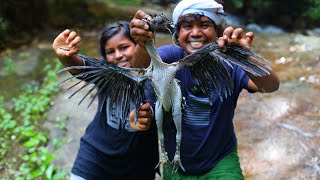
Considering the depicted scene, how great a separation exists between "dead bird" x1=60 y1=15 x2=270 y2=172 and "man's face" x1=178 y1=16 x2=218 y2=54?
1.15 feet

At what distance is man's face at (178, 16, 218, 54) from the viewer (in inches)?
85.2

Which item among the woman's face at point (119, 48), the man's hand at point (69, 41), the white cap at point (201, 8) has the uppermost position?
the white cap at point (201, 8)

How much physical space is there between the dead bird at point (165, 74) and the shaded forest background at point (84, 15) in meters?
5.96

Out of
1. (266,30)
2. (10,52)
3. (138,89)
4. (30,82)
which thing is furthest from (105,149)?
(266,30)

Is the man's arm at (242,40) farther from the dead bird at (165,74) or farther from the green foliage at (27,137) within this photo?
the green foliage at (27,137)

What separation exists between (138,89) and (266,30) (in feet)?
23.9

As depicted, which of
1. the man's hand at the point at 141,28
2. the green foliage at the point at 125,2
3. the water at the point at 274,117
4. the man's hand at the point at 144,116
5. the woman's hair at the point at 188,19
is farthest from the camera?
the green foliage at the point at 125,2

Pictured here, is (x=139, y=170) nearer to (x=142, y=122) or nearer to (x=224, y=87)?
(x=142, y=122)

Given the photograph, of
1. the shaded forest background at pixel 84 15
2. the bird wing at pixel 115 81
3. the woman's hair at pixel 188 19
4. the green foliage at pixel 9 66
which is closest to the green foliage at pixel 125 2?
the shaded forest background at pixel 84 15

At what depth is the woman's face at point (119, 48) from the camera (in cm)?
281

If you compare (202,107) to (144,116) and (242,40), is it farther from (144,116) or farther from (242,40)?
(242,40)

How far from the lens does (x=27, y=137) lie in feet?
15.4

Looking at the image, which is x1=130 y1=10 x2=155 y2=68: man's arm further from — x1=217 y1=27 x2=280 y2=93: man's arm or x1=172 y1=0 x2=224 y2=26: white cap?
x1=172 y1=0 x2=224 y2=26: white cap

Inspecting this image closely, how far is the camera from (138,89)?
1.90 m
